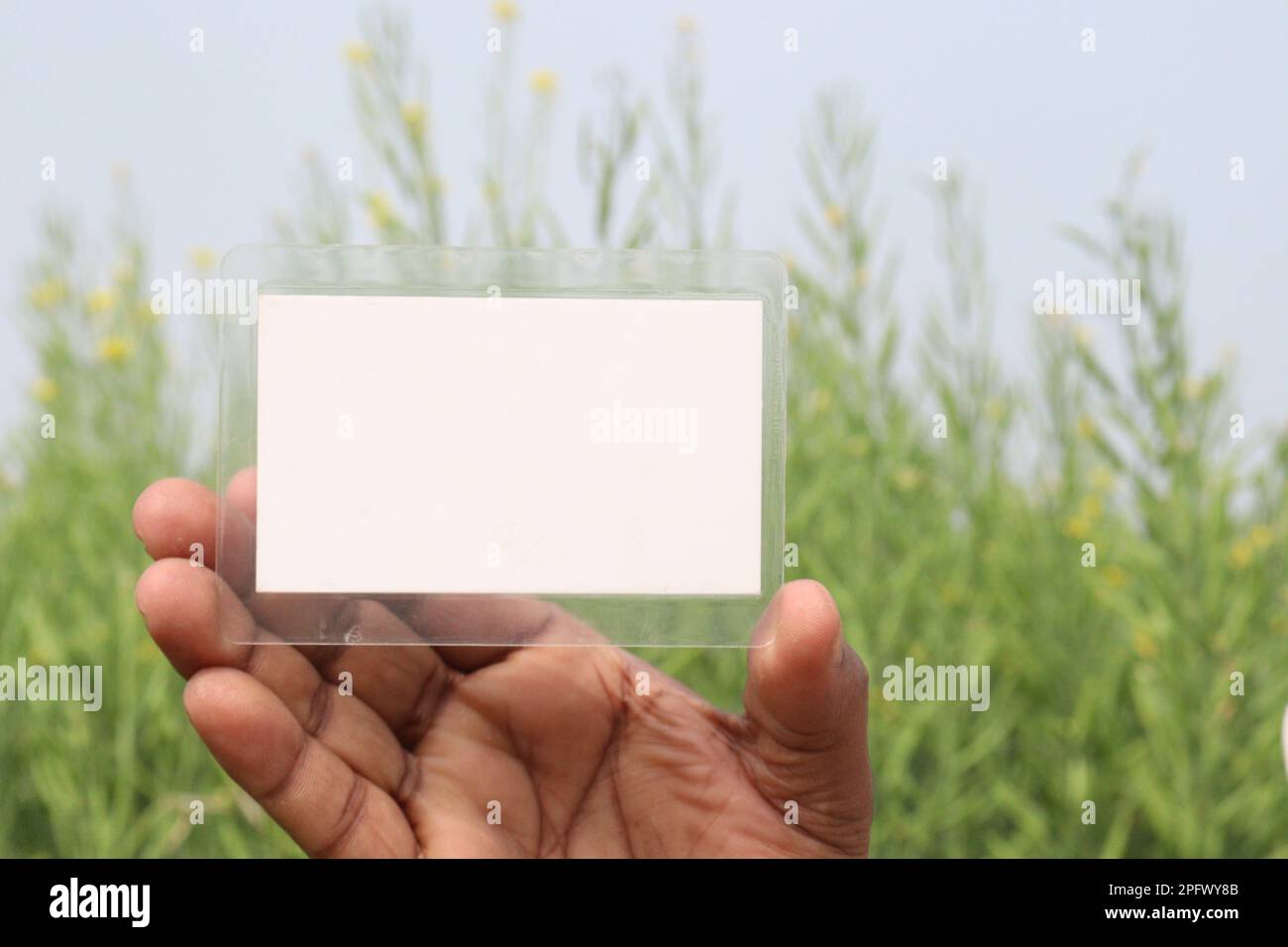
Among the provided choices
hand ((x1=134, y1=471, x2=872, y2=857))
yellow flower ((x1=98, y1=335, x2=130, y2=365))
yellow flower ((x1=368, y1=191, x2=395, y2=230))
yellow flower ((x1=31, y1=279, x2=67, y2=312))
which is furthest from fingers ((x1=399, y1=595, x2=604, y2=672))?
yellow flower ((x1=31, y1=279, x2=67, y2=312))

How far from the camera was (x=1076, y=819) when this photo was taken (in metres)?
1.04

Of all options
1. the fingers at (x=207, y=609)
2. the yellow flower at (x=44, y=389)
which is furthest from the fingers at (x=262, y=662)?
the yellow flower at (x=44, y=389)

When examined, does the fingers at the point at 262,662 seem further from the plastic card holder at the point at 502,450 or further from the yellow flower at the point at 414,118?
the yellow flower at the point at 414,118

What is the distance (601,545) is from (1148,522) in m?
0.58

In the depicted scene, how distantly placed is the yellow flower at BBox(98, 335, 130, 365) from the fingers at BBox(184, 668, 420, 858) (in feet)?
2.35

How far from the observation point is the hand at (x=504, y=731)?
2.02 feet

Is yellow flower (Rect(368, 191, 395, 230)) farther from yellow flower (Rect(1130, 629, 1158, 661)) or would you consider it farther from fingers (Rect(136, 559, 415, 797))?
yellow flower (Rect(1130, 629, 1158, 661))

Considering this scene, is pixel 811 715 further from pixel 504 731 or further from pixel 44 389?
pixel 44 389

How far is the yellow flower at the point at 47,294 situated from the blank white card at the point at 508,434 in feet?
2.59

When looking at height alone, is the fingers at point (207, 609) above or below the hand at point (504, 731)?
above

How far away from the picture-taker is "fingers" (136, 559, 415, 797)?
24.1 inches

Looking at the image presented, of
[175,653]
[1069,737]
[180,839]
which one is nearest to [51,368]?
[180,839]

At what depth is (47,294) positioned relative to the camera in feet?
4.18
